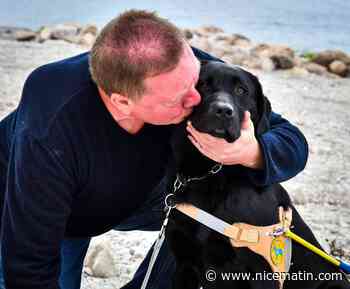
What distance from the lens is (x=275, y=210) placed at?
198cm

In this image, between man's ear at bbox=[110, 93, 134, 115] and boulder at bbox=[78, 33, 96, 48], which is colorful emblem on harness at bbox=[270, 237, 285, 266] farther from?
boulder at bbox=[78, 33, 96, 48]

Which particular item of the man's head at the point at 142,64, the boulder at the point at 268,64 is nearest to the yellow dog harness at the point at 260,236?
the man's head at the point at 142,64

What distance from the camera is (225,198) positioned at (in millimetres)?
1956

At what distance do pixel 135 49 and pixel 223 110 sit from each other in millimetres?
341

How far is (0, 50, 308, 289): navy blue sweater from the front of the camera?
5.69 feet

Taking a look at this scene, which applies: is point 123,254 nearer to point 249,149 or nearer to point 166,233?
point 166,233

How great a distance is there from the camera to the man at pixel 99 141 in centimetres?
171

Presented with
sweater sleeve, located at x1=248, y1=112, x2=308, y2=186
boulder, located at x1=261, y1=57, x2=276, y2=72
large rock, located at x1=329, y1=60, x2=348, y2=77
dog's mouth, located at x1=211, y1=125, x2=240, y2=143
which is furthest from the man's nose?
large rock, located at x1=329, y1=60, x2=348, y2=77

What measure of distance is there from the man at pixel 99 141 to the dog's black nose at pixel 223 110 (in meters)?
0.08

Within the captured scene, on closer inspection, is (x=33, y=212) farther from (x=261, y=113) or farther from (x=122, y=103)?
(x=261, y=113)

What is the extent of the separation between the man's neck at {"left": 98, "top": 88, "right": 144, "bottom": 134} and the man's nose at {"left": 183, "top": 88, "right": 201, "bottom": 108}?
179mm

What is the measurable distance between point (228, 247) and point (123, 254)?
1.12 meters

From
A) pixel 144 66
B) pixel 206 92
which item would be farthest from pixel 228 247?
pixel 144 66

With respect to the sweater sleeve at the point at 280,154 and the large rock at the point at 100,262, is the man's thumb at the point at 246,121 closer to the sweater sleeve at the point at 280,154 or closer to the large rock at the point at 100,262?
the sweater sleeve at the point at 280,154
